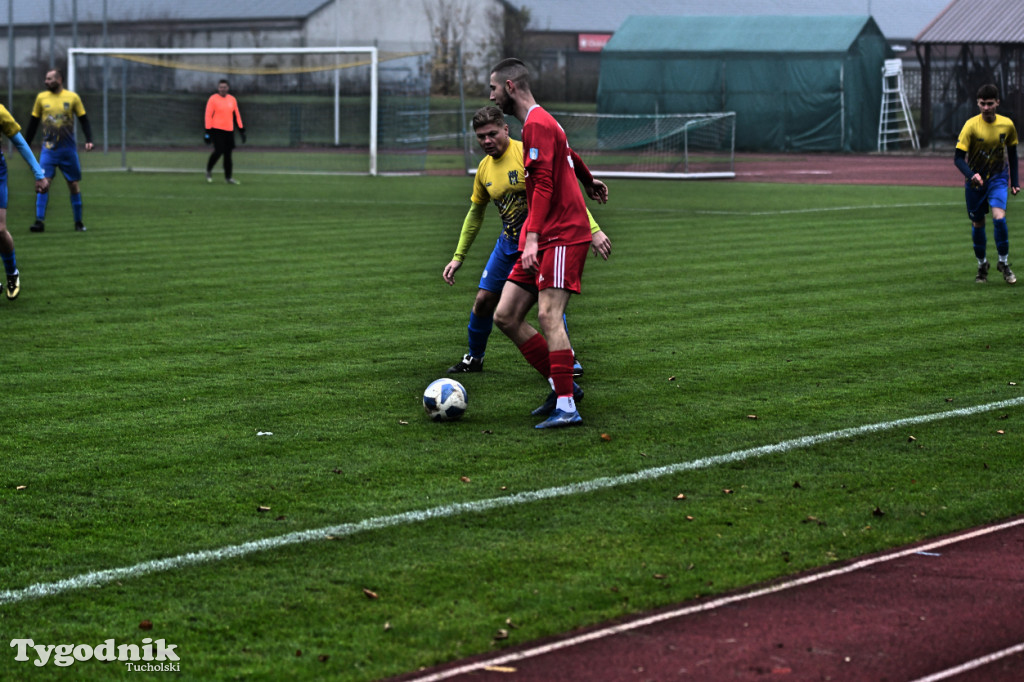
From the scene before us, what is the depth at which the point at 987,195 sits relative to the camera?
13.2 meters

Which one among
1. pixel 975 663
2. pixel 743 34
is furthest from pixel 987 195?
pixel 743 34

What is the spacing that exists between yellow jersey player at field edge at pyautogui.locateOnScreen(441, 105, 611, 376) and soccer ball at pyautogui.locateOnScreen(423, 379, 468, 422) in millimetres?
989

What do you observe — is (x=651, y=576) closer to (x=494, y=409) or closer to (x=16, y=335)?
(x=494, y=409)

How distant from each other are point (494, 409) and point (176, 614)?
3531 millimetres

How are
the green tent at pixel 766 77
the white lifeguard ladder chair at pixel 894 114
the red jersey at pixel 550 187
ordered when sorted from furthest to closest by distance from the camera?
the white lifeguard ladder chair at pixel 894 114 → the green tent at pixel 766 77 → the red jersey at pixel 550 187

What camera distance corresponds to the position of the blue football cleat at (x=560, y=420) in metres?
7.36

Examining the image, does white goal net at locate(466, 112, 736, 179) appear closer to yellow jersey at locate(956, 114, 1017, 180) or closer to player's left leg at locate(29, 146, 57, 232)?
player's left leg at locate(29, 146, 57, 232)

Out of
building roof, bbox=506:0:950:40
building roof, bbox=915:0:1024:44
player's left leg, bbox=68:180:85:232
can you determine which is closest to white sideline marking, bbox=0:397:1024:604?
player's left leg, bbox=68:180:85:232

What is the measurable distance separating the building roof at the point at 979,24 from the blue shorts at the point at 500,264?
39.9 metres

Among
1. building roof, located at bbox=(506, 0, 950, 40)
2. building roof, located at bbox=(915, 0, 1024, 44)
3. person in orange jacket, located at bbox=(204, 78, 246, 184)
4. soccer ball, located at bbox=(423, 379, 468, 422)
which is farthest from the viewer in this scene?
building roof, located at bbox=(506, 0, 950, 40)

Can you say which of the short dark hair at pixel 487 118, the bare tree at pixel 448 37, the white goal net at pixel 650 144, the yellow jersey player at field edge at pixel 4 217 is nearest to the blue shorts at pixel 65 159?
the yellow jersey player at field edge at pixel 4 217

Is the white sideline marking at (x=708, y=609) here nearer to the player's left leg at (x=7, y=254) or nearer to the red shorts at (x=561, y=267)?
the red shorts at (x=561, y=267)

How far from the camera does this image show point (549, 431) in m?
7.31

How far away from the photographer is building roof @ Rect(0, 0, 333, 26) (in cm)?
5972
